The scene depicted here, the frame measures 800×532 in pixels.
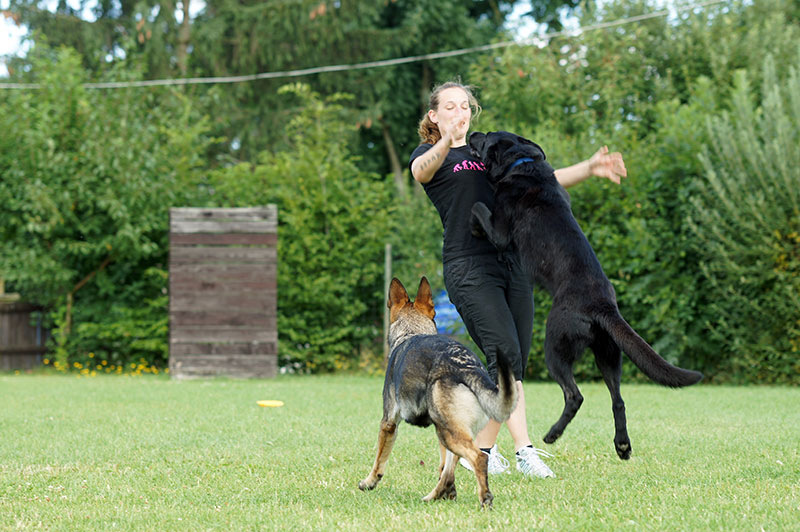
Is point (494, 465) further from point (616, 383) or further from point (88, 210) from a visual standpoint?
point (88, 210)

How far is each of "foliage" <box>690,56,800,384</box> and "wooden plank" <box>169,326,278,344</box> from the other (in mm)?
5856

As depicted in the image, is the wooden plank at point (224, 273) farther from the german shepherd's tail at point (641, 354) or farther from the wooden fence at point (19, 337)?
the german shepherd's tail at point (641, 354)

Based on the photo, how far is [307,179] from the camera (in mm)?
12594

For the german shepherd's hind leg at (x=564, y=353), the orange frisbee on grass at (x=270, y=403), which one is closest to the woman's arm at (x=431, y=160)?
the german shepherd's hind leg at (x=564, y=353)

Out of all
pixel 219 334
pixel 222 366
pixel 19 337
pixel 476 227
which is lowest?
pixel 222 366

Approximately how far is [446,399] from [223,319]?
8.40 meters

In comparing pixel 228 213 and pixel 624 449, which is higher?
pixel 228 213

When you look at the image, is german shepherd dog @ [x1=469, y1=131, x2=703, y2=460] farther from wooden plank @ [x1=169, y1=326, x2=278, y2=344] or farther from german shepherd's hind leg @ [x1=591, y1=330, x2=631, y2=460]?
wooden plank @ [x1=169, y1=326, x2=278, y2=344]

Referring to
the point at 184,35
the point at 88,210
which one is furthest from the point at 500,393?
the point at 184,35

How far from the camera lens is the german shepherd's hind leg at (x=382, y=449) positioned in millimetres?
3986

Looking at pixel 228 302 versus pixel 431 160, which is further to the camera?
pixel 228 302

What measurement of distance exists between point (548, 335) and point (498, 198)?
757mm

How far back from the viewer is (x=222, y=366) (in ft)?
37.9

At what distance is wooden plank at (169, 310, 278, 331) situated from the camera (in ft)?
38.0
